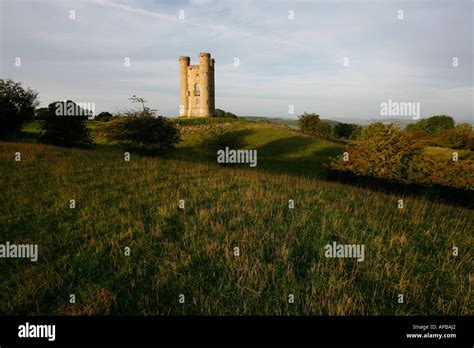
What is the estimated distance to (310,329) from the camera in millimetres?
3438

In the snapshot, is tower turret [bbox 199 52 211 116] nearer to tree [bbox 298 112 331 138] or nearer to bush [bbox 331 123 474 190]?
tree [bbox 298 112 331 138]

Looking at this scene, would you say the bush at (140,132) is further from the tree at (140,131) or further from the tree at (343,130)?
the tree at (343,130)

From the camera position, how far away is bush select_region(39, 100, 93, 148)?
82.3 ft

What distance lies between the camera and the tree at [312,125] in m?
71.2

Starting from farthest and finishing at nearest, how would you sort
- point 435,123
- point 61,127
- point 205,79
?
point 435,123 → point 205,79 → point 61,127

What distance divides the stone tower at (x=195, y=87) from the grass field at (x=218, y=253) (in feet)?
209

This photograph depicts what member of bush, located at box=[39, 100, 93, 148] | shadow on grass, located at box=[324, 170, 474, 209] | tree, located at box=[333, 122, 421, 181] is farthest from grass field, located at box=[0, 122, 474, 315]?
bush, located at box=[39, 100, 93, 148]

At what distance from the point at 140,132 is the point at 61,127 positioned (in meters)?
10.5

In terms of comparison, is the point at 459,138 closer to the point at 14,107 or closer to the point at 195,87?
the point at 195,87

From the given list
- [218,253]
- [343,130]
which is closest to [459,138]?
[343,130]

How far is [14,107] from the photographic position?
88.4 feet

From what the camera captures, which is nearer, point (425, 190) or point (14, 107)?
point (425, 190)

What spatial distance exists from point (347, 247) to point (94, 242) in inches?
211

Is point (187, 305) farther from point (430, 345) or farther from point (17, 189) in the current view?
point (17, 189)
